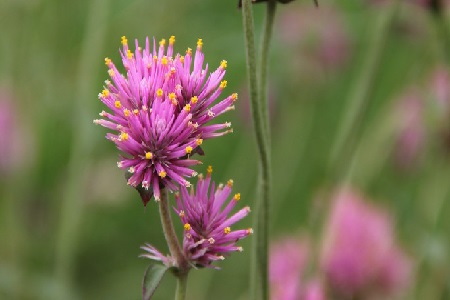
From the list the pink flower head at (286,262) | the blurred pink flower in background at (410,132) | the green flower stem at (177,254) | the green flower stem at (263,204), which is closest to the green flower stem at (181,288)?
the green flower stem at (177,254)

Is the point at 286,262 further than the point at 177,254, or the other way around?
the point at 286,262

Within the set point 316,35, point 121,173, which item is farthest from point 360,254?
point 121,173

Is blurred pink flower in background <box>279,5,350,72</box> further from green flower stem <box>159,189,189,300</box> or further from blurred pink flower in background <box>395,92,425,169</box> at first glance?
green flower stem <box>159,189,189,300</box>

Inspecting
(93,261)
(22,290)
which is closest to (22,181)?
(93,261)

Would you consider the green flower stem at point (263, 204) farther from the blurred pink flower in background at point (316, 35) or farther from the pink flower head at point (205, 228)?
the blurred pink flower in background at point (316, 35)

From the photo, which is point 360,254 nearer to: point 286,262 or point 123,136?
point 286,262

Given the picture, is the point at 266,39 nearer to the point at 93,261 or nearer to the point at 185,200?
the point at 185,200
